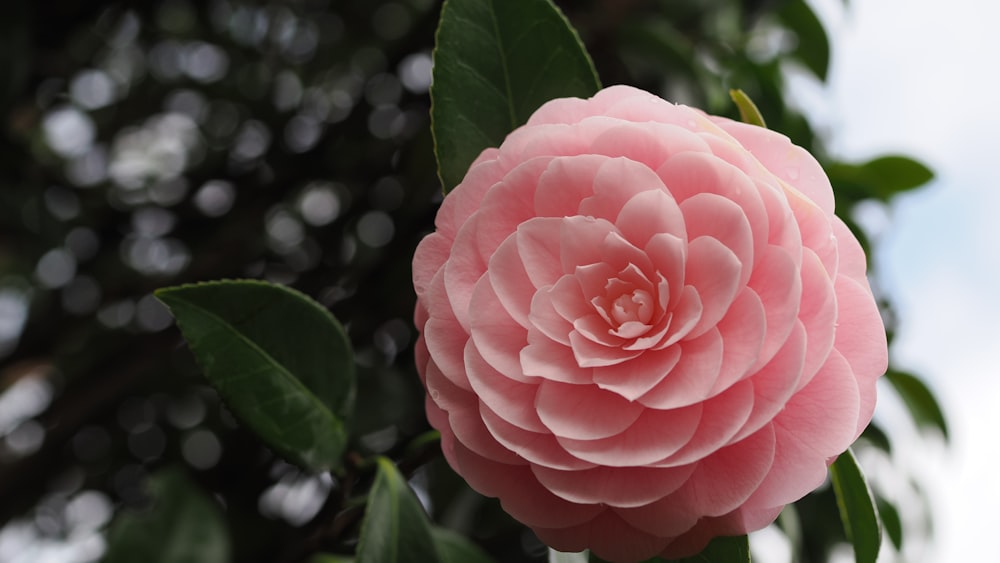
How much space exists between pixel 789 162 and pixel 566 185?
10cm

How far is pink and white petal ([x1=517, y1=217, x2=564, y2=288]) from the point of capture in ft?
1.12

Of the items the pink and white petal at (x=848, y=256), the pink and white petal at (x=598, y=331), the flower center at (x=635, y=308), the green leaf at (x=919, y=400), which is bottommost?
the green leaf at (x=919, y=400)

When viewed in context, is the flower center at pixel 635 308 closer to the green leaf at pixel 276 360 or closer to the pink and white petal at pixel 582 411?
the pink and white petal at pixel 582 411

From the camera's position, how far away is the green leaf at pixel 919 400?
36.3 inches

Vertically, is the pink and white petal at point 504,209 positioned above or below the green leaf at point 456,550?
above

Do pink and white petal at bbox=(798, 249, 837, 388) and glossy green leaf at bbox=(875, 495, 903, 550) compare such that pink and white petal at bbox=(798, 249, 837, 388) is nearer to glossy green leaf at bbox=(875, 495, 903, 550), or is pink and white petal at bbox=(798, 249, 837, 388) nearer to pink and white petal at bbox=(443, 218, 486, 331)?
pink and white petal at bbox=(443, 218, 486, 331)

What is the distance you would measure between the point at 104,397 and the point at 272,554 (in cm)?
34

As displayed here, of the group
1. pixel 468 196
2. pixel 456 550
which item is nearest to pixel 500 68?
pixel 468 196

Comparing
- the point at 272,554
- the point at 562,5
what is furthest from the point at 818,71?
the point at 272,554

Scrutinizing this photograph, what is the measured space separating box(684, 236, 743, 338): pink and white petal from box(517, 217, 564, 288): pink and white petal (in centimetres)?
6

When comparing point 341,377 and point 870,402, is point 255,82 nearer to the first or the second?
point 341,377

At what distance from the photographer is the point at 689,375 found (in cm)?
32

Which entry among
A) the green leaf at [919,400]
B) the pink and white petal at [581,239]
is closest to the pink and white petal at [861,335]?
the pink and white petal at [581,239]

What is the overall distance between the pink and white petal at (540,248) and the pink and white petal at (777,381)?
0.09 meters
